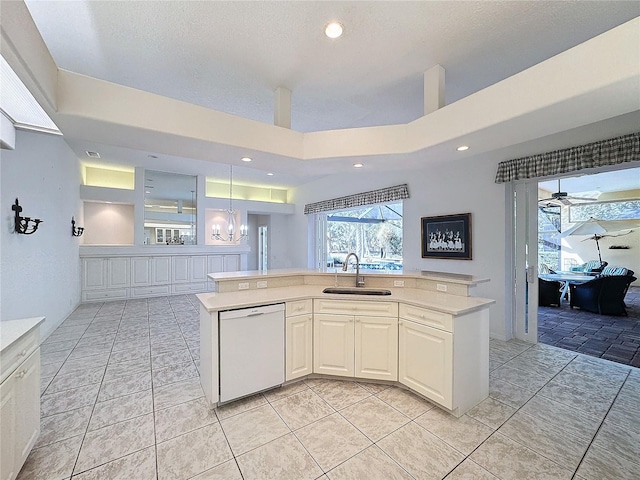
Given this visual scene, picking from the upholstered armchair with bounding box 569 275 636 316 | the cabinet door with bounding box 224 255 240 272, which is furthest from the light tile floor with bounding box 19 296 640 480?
the cabinet door with bounding box 224 255 240 272

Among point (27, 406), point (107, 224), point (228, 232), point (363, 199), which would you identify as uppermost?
point (363, 199)

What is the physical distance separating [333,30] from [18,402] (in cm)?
318

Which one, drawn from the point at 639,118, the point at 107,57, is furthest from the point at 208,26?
the point at 639,118

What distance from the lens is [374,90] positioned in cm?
308

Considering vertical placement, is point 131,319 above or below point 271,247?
below

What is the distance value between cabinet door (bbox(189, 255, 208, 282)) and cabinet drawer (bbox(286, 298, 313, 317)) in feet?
17.6

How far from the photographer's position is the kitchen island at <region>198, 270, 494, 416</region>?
7.13 feet

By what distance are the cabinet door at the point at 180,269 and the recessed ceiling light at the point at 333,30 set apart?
6.32m

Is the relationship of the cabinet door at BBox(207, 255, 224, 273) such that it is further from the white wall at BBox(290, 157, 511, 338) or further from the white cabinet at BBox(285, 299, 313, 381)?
the white cabinet at BBox(285, 299, 313, 381)

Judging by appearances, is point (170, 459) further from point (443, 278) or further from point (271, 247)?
point (271, 247)

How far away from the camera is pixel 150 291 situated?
6.51 metres

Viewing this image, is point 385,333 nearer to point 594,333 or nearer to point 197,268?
point 594,333

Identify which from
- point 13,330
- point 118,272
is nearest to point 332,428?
point 13,330

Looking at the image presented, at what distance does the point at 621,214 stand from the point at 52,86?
40.0 feet
